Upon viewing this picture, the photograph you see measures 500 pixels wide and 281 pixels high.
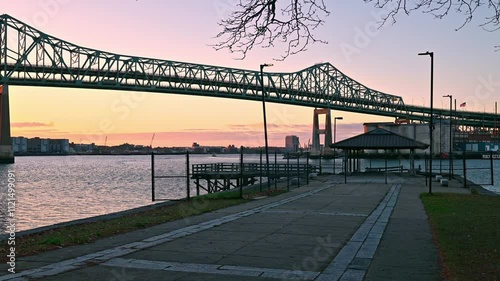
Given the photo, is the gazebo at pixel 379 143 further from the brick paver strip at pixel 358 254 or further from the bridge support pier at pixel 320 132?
the bridge support pier at pixel 320 132

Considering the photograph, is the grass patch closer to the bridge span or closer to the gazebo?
the gazebo

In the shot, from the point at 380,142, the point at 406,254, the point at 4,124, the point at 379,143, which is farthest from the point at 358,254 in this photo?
the point at 4,124

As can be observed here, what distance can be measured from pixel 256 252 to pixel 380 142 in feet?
116

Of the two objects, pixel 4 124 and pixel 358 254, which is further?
pixel 4 124

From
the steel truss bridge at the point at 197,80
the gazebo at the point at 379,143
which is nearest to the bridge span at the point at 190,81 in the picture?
the steel truss bridge at the point at 197,80

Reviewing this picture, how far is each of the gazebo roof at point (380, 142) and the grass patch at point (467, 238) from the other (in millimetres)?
22488

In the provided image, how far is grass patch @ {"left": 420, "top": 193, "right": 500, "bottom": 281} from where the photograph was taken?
8.45m

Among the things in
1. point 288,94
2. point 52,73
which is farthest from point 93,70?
point 288,94

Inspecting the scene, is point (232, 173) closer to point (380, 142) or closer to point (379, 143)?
point (379, 143)

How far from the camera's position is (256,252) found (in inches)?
397

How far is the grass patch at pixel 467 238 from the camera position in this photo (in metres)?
8.45

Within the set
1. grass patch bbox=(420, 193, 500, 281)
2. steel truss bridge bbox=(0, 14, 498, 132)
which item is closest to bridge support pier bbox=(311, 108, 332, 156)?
steel truss bridge bbox=(0, 14, 498, 132)

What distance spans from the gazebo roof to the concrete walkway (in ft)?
89.9

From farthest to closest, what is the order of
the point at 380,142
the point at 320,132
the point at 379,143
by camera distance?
the point at 320,132
the point at 380,142
the point at 379,143
